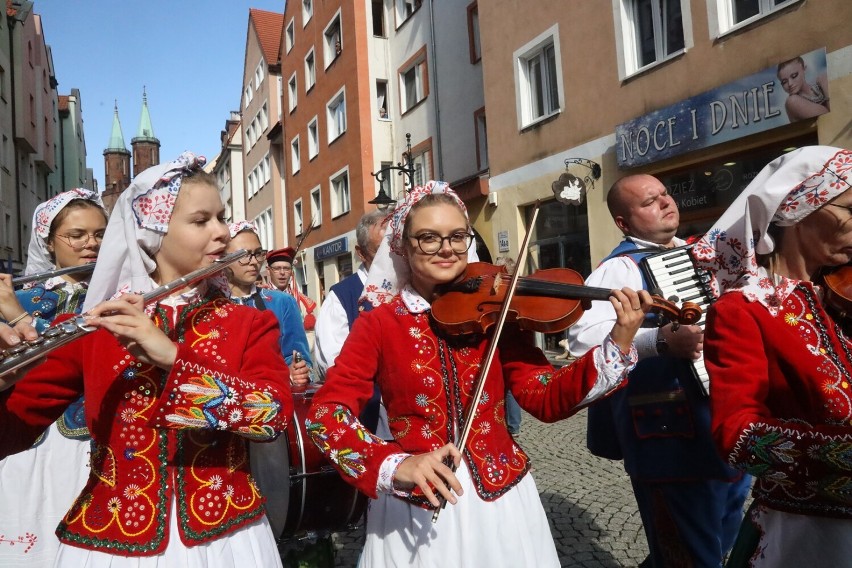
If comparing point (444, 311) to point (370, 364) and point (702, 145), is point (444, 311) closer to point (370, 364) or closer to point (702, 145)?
point (370, 364)

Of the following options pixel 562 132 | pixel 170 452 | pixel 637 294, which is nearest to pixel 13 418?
pixel 170 452

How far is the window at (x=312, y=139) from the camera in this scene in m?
22.9

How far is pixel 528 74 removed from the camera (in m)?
11.6

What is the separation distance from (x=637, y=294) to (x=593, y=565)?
7.60 ft

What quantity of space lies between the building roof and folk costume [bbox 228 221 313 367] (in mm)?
26371

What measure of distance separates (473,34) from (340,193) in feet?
27.3

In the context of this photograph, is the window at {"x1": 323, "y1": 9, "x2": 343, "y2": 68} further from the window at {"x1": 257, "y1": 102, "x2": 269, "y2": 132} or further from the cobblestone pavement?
the cobblestone pavement

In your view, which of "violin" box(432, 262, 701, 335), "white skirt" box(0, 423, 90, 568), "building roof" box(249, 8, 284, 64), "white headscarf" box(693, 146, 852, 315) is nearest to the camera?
"white headscarf" box(693, 146, 852, 315)

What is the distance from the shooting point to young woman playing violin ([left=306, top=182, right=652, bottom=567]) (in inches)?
74.6

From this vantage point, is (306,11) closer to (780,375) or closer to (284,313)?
(284,313)

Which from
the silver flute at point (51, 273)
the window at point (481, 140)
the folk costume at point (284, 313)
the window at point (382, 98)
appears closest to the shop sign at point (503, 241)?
the window at point (481, 140)

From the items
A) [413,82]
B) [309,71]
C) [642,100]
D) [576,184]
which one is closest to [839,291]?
[642,100]

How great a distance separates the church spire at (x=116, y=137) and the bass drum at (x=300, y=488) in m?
73.9

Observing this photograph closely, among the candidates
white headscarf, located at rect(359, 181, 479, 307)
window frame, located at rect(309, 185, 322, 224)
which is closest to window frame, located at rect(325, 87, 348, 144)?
window frame, located at rect(309, 185, 322, 224)
